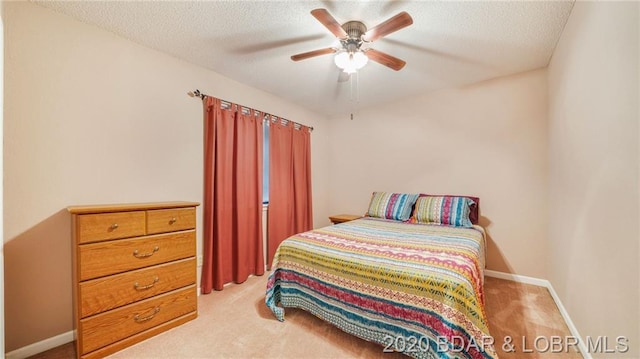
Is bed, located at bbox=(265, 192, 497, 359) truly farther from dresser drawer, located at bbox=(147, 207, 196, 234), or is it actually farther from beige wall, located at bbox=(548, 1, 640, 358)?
dresser drawer, located at bbox=(147, 207, 196, 234)

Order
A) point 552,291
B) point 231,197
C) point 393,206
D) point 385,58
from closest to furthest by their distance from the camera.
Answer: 1. point 385,58
2. point 552,291
3. point 231,197
4. point 393,206

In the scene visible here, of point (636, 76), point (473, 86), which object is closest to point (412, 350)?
point (636, 76)

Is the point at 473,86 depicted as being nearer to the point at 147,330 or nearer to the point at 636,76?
the point at 636,76

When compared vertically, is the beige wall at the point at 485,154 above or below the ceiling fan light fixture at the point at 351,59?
below

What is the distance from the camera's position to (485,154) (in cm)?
284

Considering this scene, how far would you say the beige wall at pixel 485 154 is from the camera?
257 cm

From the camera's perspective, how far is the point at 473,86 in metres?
2.93

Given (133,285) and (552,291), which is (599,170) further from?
(133,285)

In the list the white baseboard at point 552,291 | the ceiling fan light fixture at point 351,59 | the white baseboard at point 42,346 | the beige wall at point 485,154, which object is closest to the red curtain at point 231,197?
the white baseboard at point 42,346

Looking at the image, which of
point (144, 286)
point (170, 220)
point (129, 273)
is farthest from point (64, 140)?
point (144, 286)

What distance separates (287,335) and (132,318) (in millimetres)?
1049

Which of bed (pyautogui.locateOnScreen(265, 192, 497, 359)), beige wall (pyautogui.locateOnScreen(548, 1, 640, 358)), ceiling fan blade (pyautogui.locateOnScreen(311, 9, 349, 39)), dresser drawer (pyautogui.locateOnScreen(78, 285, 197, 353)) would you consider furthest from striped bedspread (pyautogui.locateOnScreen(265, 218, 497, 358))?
ceiling fan blade (pyautogui.locateOnScreen(311, 9, 349, 39))

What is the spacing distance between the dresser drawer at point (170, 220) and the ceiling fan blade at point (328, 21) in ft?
5.48

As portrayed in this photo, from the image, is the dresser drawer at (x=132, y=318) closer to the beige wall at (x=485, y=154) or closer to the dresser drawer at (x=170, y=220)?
the dresser drawer at (x=170, y=220)
